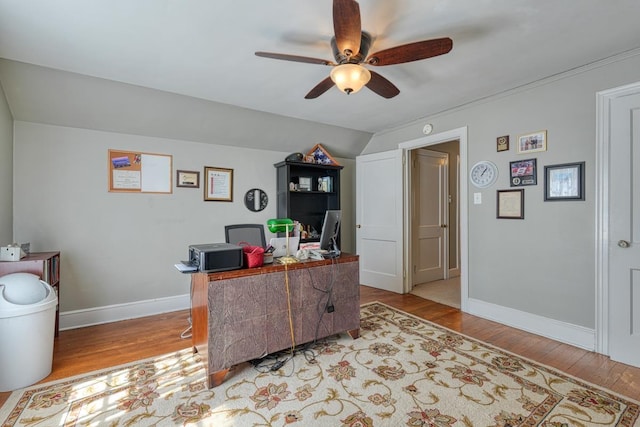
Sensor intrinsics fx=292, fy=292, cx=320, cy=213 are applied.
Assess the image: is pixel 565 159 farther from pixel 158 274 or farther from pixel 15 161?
pixel 15 161

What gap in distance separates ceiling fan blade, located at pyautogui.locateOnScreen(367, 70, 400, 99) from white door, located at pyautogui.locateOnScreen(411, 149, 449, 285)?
88.7 inches

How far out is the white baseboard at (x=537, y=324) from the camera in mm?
2506

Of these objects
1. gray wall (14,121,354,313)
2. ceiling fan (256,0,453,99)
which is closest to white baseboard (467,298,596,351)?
ceiling fan (256,0,453,99)

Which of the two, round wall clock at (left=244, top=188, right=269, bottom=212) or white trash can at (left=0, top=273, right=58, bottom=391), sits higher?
round wall clock at (left=244, top=188, right=269, bottom=212)

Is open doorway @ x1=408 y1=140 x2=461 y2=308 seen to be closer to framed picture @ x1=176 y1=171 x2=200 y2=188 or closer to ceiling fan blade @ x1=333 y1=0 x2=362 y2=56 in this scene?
ceiling fan blade @ x1=333 y1=0 x2=362 y2=56

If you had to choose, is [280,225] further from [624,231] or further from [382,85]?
[624,231]

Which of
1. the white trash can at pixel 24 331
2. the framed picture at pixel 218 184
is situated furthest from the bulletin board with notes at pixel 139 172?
the white trash can at pixel 24 331

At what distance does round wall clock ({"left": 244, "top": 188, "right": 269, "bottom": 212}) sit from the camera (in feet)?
13.3

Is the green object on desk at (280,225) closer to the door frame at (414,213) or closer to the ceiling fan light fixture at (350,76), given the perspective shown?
the ceiling fan light fixture at (350,76)

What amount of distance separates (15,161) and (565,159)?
5.08 m

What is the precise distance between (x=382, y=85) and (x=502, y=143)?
5.39 feet

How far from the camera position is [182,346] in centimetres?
259

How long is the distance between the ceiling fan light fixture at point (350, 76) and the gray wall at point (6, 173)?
282 centimetres

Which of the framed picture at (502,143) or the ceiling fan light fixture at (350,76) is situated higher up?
the ceiling fan light fixture at (350,76)
